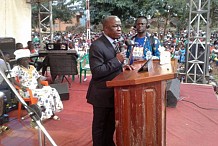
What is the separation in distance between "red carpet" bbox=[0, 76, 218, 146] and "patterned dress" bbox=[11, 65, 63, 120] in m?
0.29

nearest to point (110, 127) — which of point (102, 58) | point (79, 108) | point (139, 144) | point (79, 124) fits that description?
point (139, 144)

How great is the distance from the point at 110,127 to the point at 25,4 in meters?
6.91

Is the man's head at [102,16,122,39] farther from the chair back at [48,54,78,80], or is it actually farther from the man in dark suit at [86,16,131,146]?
the chair back at [48,54,78,80]

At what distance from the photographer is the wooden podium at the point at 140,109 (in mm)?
2170

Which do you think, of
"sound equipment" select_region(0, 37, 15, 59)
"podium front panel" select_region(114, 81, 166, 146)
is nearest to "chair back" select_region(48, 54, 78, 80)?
"sound equipment" select_region(0, 37, 15, 59)

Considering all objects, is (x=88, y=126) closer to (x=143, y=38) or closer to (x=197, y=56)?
(x=143, y=38)

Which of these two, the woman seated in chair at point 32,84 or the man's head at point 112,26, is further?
the woman seated in chair at point 32,84

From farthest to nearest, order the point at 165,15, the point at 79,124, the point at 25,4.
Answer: the point at 165,15 < the point at 25,4 < the point at 79,124

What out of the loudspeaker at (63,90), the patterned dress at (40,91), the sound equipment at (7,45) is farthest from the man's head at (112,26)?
the sound equipment at (7,45)

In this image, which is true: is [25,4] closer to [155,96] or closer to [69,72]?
[69,72]

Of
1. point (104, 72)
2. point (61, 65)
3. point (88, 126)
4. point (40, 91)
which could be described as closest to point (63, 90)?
point (61, 65)

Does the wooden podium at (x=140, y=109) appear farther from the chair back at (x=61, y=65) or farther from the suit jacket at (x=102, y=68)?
the chair back at (x=61, y=65)

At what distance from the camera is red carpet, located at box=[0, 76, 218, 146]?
356 centimetres

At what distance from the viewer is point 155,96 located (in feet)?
Answer: 7.21
